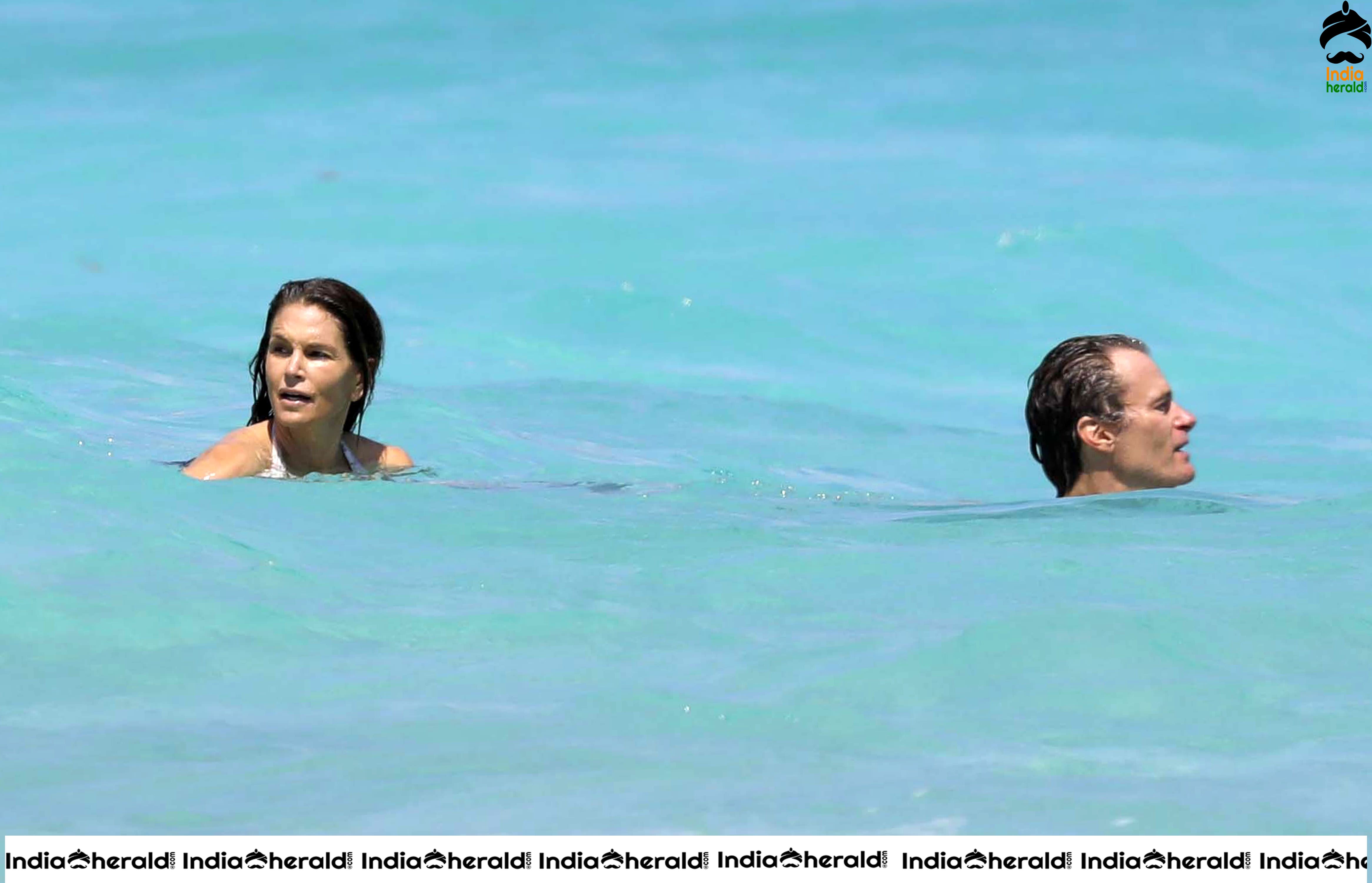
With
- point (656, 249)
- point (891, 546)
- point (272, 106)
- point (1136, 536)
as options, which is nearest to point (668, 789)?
point (891, 546)

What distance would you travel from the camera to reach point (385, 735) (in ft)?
11.7

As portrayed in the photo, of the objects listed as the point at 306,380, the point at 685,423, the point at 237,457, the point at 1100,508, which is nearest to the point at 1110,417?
the point at 1100,508

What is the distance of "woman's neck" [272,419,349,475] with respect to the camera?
6.60 meters

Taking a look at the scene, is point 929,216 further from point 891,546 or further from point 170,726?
point 170,726

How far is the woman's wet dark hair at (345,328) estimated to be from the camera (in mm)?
6492

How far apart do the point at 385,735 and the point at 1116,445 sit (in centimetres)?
335

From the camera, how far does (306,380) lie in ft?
21.4
